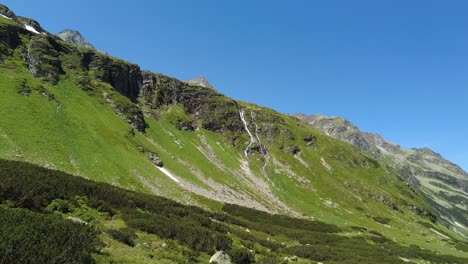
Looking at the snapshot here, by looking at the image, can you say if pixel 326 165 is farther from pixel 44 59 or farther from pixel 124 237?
pixel 124 237

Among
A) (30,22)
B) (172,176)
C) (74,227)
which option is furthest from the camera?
(30,22)

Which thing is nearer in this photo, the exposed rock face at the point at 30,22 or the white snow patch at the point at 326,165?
the white snow patch at the point at 326,165

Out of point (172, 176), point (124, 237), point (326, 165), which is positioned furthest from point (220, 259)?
point (326, 165)

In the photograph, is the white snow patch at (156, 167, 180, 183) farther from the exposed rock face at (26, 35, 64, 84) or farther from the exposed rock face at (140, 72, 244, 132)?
the exposed rock face at (140, 72, 244, 132)

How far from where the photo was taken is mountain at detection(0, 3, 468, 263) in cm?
2608

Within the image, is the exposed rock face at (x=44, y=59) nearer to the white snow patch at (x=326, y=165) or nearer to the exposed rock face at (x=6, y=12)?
the exposed rock face at (x=6, y=12)

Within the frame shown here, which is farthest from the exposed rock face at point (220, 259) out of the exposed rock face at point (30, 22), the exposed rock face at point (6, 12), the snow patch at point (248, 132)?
the exposed rock face at point (30, 22)

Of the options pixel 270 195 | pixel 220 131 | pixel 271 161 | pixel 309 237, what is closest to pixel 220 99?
pixel 220 131

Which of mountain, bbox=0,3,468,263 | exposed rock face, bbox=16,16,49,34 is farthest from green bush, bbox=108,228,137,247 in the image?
exposed rock face, bbox=16,16,49,34

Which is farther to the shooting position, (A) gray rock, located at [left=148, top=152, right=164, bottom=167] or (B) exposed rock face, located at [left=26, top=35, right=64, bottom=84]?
(B) exposed rock face, located at [left=26, top=35, right=64, bottom=84]

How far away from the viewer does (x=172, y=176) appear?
295 ft

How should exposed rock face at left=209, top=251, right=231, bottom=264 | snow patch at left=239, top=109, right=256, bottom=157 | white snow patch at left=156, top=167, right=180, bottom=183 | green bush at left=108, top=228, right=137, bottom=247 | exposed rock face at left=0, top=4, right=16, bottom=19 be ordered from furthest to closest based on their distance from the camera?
1. exposed rock face at left=0, top=4, right=16, bottom=19
2. snow patch at left=239, top=109, right=256, bottom=157
3. white snow patch at left=156, top=167, right=180, bottom=183
4. exposed rock face at left=209, top=251, right=231, bottom=264
5. green bush at left=108, top=228, right=137, bottom=247

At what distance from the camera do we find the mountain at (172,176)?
2608cm

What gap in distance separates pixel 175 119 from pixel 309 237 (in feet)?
316
